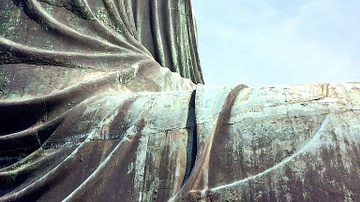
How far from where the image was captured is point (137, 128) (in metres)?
3.59

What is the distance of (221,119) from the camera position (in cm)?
342

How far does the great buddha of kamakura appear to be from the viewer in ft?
10.1

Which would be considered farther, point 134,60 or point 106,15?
point 106,15

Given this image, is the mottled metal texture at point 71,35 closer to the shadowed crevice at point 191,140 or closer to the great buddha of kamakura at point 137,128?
the great buddha of kamakura at point 137,128

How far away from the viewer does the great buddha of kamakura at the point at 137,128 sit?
3.08 meters

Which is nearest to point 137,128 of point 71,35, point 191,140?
point 191,140

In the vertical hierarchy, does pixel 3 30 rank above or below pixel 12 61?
above

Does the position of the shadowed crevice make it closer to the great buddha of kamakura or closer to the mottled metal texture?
the great buddha of kamakura

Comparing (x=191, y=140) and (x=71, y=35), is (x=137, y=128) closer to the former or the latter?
(x=191, y=140)

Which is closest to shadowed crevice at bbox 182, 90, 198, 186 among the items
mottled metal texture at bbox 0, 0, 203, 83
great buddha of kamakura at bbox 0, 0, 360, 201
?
great buddha of kamakura at bbox 0, 0, 360, 201

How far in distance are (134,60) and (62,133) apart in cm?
102

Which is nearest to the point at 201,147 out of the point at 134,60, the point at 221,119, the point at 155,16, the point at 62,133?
the point at 221,119

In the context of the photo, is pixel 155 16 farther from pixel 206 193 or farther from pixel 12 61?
pixel 206 193

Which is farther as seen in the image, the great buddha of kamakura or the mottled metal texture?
the mottled metal texture
